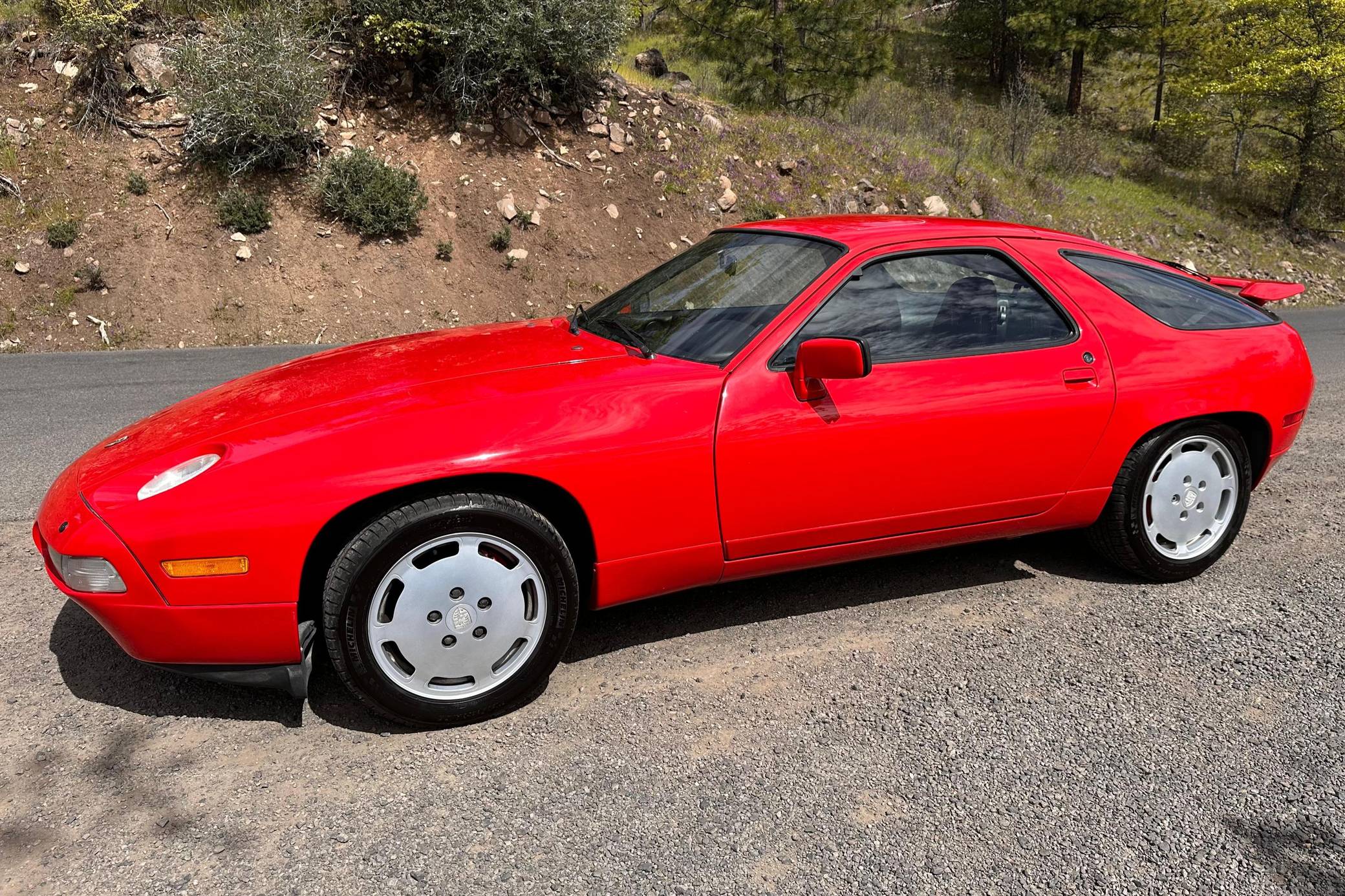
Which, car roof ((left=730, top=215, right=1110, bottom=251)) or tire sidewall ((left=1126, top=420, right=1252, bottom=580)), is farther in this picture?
tire sidewall ((left=1126, top=420, right=1252, bottom=580))

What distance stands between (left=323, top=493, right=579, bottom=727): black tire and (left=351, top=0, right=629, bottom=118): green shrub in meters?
12.7

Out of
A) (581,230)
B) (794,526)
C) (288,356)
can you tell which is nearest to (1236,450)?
(794,526)

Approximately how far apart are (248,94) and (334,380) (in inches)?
437

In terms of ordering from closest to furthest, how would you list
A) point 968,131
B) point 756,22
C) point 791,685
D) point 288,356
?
point 791,685
point 288,356
point 756,22
point 968,131

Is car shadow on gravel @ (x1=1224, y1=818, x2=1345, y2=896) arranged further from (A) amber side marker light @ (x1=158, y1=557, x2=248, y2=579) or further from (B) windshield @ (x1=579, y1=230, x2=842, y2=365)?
(A) amber side marker light @ (x1=158, y1=557, x2=248, y2=579)

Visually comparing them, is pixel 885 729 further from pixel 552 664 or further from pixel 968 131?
pixel 968 131

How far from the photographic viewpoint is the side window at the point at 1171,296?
11.7 ft

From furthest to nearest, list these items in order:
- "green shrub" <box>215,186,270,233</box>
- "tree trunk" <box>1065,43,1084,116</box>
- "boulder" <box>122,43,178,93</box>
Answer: "tree trunk" <box>1065,43,1084,116</box>
"boulder" <box>122,43,178,93</box>
"green shrub" <box>215,186,270,233</box>

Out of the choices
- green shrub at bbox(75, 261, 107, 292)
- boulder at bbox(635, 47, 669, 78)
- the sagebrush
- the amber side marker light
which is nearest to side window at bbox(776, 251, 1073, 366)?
the amber side marker light

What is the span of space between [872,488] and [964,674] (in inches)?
27.3

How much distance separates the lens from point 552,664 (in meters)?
2.72

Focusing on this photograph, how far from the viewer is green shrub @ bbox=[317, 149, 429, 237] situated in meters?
12.2

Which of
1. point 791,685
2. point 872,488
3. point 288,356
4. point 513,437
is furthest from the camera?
point 288,356

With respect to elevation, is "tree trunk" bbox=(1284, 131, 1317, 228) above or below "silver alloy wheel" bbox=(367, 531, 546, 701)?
below
